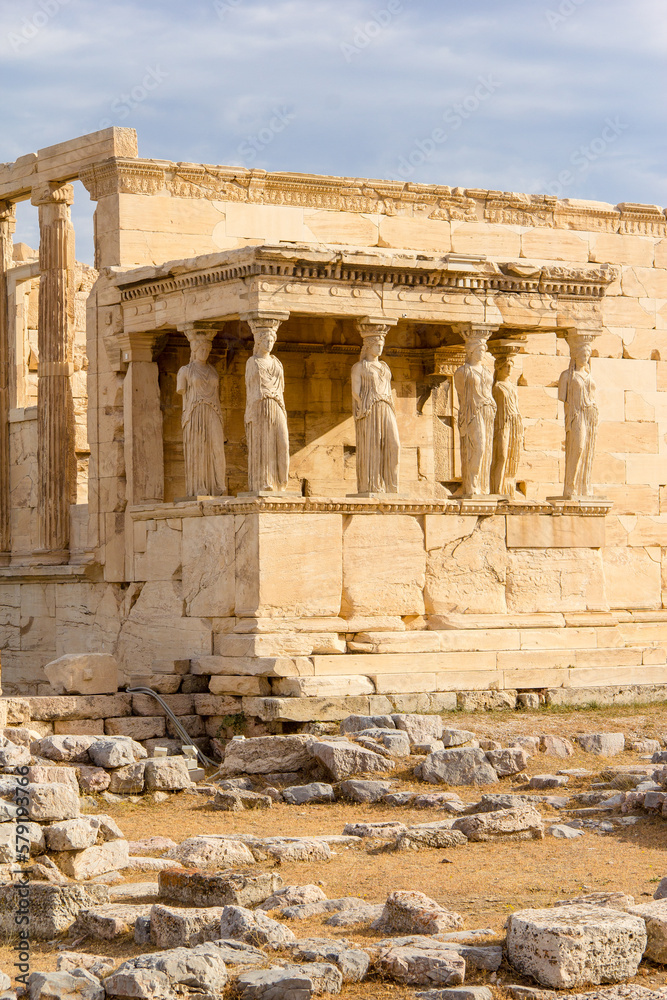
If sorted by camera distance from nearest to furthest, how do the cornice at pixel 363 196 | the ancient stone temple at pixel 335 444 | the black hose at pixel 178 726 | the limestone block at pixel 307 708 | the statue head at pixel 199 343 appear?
the limestone block at pixel 307 708 < the black hose at pixel 178 726 < the ancient stone temple at pixel 335 444 < the statue head at pixel 199 343 < the cornice at pixel 363 196

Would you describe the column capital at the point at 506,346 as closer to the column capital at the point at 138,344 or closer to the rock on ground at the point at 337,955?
the column capital at the point at 138,344

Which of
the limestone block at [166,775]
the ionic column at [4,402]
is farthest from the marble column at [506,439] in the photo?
the ionic column at [4,402]

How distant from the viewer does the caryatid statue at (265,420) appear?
1448 centimetres

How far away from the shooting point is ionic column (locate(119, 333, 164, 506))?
16250mm

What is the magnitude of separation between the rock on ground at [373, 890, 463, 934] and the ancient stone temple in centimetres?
603

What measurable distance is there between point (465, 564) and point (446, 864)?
21.3 ft

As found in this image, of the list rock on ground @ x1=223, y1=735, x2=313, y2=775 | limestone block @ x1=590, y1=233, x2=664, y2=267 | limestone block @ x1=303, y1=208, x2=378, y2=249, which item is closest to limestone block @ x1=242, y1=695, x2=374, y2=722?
rock on ground @ x1=223, y1=735, x2=313, y2=775

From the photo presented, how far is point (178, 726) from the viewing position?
45.8 ft

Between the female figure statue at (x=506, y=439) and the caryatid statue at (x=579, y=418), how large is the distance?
0.62m

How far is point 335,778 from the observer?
39.7 feet

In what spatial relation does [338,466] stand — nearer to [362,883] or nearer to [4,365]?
[4,365]

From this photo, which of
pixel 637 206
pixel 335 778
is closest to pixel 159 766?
pixel 335 778

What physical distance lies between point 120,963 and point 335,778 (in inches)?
199

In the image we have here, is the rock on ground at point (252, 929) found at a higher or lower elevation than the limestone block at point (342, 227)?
lower
